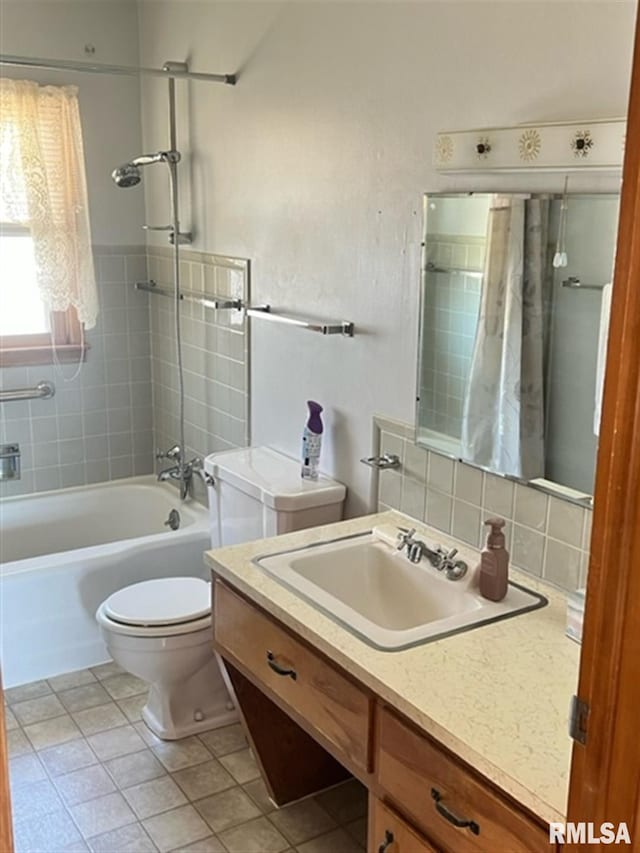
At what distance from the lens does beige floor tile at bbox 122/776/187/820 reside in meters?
2.40

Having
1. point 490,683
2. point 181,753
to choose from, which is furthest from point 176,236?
point 490,683

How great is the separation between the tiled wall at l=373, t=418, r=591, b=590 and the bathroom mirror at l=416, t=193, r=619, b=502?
4 centimetres

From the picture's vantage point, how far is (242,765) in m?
2.61

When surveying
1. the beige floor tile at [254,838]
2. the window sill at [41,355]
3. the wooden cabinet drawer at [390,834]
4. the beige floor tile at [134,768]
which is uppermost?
the window sill at [41,355]

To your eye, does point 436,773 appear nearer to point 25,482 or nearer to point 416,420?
point 416,420

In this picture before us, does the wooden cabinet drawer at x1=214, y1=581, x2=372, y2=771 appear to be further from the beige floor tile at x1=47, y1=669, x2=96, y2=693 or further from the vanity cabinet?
the beige floor tile at x1=47, y1=669, x2=96, y2=693

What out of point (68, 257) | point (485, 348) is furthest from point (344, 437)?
point (68, 257)

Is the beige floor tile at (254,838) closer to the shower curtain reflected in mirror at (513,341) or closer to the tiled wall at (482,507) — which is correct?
the tiled wall at (482,507)

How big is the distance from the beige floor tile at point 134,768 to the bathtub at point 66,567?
23.9 inches

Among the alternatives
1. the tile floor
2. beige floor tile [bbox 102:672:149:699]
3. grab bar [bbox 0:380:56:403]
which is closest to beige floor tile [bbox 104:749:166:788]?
the tile floor

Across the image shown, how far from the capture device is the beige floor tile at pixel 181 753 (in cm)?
261

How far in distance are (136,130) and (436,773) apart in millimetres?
3113

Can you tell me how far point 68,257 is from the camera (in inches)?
141

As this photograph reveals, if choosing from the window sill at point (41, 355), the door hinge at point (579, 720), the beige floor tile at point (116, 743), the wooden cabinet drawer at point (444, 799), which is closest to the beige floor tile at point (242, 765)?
the beige floor tile at point (116, 743)
